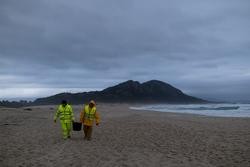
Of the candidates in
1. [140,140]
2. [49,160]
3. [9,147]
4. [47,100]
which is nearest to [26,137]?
[9,147]

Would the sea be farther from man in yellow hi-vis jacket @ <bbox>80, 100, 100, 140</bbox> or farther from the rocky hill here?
the rocky hill

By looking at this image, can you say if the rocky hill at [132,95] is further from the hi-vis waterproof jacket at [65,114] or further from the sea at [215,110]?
the hi-vis waterproof jacket at [65,114]

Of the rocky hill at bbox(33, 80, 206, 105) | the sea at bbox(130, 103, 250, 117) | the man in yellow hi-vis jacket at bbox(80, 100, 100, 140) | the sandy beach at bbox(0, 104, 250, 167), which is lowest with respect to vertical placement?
the sandy beach at bbox(0, 104, 250, 167)

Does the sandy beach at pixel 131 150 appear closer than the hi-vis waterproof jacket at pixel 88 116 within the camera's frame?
Yes

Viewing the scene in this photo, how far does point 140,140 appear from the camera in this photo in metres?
15.8

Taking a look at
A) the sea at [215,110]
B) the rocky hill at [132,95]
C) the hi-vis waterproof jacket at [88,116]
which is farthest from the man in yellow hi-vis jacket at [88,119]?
the rocky hill at [132,95]

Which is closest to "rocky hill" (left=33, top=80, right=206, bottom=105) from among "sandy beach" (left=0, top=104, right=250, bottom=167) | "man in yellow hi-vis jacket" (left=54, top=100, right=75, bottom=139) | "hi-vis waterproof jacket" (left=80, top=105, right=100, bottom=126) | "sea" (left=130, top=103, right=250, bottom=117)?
"sea" (left=130, top=103, right=250, bottom=117)

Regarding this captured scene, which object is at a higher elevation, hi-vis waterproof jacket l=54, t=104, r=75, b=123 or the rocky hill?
the rocky hill

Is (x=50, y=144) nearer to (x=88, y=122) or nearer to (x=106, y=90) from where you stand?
(x=88, y=122)

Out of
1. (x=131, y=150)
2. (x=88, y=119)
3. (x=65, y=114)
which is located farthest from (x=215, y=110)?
(x=131, y=150)

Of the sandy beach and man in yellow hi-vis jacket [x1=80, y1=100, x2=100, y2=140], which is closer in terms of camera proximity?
the sandy beach

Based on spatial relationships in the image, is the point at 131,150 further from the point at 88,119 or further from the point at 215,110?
the point at 215,110

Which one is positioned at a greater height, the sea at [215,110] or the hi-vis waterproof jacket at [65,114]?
the sea at [215,110]

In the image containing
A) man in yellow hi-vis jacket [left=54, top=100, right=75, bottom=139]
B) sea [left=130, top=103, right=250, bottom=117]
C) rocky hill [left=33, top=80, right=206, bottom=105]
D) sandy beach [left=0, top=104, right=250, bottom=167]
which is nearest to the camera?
sandy beach [left=0, top=104, right=250, bottom=167]
